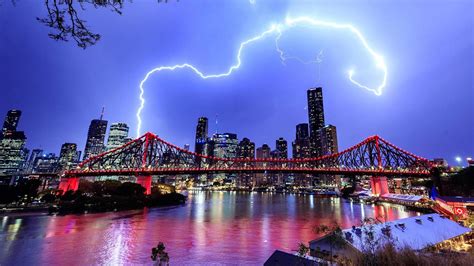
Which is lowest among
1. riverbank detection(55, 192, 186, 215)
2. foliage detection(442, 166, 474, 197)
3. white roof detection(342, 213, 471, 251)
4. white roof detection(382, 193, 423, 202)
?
riverbank detection(55, 192, 186, 215)

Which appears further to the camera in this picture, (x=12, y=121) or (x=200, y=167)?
(x=12, y=121)

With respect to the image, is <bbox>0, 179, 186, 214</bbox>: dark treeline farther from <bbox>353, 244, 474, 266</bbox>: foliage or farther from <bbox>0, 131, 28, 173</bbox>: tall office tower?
<bbox>0, 131, 28, 173</bbox>: tall office tower

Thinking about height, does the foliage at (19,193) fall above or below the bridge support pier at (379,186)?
below

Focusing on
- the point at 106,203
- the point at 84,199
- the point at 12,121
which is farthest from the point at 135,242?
the point at 12,121

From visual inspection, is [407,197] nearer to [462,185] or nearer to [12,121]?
[462,185]

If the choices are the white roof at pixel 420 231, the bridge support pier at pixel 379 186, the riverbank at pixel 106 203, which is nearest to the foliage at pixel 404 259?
the white roof at pixel 420 231

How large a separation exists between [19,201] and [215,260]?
54194 millimetres

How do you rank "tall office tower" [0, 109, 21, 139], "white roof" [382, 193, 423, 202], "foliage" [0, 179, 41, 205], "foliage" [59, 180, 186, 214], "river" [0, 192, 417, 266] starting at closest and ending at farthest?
"river" [0, 192, 417, 266], "foliage" [59, 180, 186, 214], "foliage" [0, 179, 41, 205], "white roof" [382, 193, 423, 202], "tall office tower" [0, 109, 21, 139]

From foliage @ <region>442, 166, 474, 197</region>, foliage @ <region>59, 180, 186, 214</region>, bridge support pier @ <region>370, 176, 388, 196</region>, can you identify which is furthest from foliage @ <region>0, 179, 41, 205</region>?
foliage @ <region>442, 166, 474, 197</region>

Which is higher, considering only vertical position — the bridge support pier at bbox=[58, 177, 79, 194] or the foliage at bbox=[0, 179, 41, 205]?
the bridge support pier at bbox=[58, 177, 79, 194]

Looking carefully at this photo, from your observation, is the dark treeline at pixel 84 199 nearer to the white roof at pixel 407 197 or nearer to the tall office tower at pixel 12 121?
the white roof at pixel 407 197

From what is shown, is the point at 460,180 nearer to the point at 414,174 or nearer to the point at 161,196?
the point at 414,174

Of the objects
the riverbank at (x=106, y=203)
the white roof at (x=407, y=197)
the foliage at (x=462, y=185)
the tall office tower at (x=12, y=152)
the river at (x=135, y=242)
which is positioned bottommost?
the river at (x=135, y=242)

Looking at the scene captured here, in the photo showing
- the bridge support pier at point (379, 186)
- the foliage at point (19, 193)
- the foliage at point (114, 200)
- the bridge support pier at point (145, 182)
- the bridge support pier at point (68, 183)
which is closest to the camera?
the foliage at point (114, 200)
